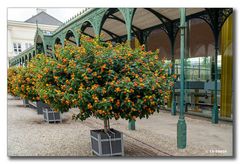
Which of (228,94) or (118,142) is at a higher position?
(228,94)

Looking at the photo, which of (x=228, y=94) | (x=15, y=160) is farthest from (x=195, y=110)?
(x=15, y=160)

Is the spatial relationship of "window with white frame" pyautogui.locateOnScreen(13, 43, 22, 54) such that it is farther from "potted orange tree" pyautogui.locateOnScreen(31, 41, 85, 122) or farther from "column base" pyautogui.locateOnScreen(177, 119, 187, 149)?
"column base" pyautogui.locateOnScreen(177, 119, 187, 149)

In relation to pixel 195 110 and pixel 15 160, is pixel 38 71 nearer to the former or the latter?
pixel 15 160

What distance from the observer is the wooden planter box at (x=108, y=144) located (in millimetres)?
6270

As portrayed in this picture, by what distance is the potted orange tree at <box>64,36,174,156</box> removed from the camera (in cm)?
551

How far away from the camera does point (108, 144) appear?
20.8ft

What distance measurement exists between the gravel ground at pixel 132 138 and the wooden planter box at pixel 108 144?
1.67 feet

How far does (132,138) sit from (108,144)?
7.37ft

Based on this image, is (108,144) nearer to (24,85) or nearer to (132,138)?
(132,138)

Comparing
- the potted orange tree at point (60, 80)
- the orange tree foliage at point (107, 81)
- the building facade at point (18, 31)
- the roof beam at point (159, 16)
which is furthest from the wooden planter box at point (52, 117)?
the roof beam at point (159, 16)

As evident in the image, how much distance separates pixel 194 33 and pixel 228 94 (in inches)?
136

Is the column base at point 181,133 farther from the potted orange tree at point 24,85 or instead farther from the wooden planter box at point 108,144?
the potted orange tree at point 24,85

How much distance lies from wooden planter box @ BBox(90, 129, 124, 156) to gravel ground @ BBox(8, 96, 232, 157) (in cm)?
51

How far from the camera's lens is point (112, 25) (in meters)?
14.6
